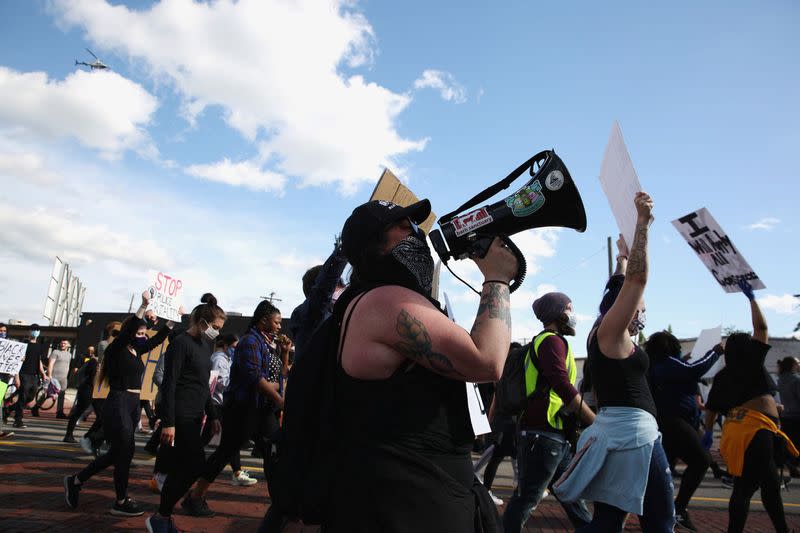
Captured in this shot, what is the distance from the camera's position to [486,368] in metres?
1.63

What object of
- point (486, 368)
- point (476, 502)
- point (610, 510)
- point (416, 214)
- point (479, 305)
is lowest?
point (610, 510)

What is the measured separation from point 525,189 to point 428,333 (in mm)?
624

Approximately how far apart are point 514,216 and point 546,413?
9.04 ft

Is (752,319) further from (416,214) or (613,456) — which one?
(416,214)

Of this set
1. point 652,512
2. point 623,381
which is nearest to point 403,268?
point 623,381

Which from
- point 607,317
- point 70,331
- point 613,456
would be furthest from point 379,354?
point 70,331

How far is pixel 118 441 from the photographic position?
518cm

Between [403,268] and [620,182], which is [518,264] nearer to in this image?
[403,268]

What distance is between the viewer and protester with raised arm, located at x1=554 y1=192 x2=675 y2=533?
9.41ft

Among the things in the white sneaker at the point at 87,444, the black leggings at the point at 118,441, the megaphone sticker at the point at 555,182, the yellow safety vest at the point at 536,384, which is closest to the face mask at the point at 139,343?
the black leggings at the point at 118,441

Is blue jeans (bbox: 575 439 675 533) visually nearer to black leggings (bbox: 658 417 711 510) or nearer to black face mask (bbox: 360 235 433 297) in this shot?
black face mask (bbox: 360 235 433 297)

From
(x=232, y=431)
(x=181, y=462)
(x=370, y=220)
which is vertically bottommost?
(x=181, y=462)

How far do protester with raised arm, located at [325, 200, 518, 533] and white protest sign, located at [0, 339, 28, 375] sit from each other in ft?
32.1

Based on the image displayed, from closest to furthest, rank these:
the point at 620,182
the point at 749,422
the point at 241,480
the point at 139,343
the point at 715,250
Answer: the point at 620,182 < the point at 749,422 < the point at 715,250 < the point at 139,343 < the point at 241,480
